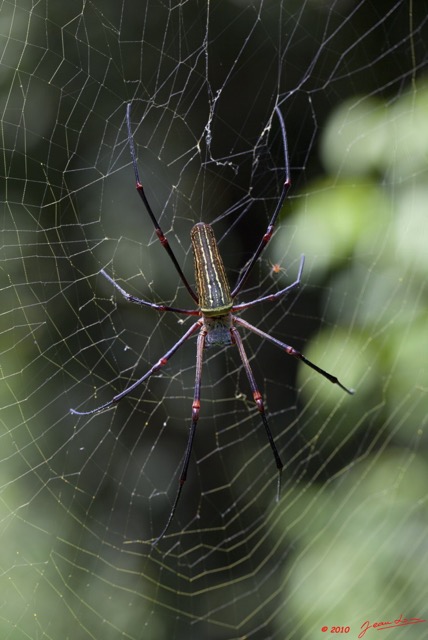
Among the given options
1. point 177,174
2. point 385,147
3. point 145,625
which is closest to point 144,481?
point 145,625

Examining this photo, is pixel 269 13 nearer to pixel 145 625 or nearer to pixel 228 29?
pixel 228 29
